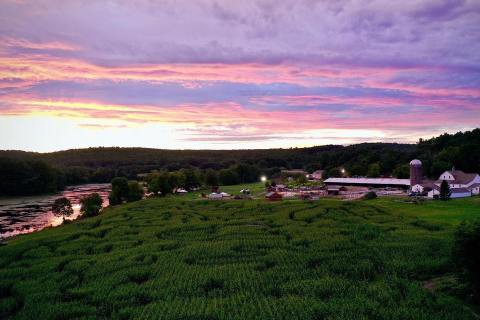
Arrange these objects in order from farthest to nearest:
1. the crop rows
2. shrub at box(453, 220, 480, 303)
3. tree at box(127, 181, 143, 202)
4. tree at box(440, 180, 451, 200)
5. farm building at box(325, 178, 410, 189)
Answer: farm building at box(325, 178, 410, 189) < tree at box(127, 181, 143, 202) < tree at box(440, 180, 451, 200) < the crop rows < shrub at box(453, 220, 480, 303)

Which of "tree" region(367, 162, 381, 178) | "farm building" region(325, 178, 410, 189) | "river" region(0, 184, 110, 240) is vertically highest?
"tree" region(367, 162, 381, 178)

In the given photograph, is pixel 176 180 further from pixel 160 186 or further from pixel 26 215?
pixel 26 215

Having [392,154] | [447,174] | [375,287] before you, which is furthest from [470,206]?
[392,154]

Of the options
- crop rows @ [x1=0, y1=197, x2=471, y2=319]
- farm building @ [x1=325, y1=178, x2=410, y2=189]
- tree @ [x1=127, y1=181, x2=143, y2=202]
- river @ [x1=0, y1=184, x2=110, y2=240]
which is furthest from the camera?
farm building @ [x1=325, y1=178, x2=410, y2=189]

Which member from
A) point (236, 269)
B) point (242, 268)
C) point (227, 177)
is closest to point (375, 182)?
point (227, 177)

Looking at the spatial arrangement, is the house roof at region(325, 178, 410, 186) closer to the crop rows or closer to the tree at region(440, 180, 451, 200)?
the tree at region(440, 180, 451, 200)

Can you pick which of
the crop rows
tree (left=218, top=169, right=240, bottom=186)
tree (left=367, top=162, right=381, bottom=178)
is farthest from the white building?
tree (left=218, top=169, right=240, bottom=186)
